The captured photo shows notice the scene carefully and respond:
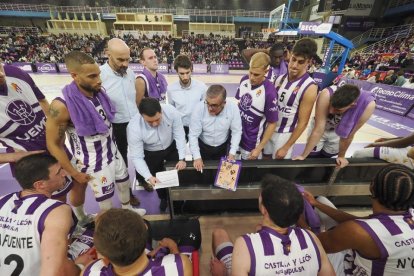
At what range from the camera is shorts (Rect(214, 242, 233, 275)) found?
1631mm

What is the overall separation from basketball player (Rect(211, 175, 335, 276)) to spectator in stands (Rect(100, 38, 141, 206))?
225 centimetres

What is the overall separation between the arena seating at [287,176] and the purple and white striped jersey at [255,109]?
618 mm

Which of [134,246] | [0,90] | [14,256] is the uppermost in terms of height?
[0,90]

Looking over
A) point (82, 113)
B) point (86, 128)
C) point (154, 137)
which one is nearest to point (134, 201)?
point (154, 137)

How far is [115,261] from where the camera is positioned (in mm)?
1055

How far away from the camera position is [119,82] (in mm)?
2791

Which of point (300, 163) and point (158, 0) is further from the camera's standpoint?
point (158, 0)

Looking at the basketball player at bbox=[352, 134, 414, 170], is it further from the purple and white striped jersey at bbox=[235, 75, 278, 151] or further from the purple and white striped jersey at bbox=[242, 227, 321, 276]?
the purple and white striped jersey at bbox=[242, 227, 321, 276]

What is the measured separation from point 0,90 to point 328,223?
10.3 feet

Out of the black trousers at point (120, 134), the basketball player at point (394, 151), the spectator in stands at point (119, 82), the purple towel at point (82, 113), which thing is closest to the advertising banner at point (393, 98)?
the basketball player at point (394, 151)

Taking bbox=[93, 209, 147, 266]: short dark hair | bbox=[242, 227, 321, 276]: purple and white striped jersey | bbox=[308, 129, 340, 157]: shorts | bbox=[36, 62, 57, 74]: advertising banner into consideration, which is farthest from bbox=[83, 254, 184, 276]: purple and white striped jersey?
bbox=[36, 62, 57, 74]: advertising banner

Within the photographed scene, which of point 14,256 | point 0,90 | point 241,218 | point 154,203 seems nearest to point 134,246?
point 14,256

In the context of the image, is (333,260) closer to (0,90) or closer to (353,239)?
(353,239)

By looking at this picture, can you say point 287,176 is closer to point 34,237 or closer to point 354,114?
point 354,114
